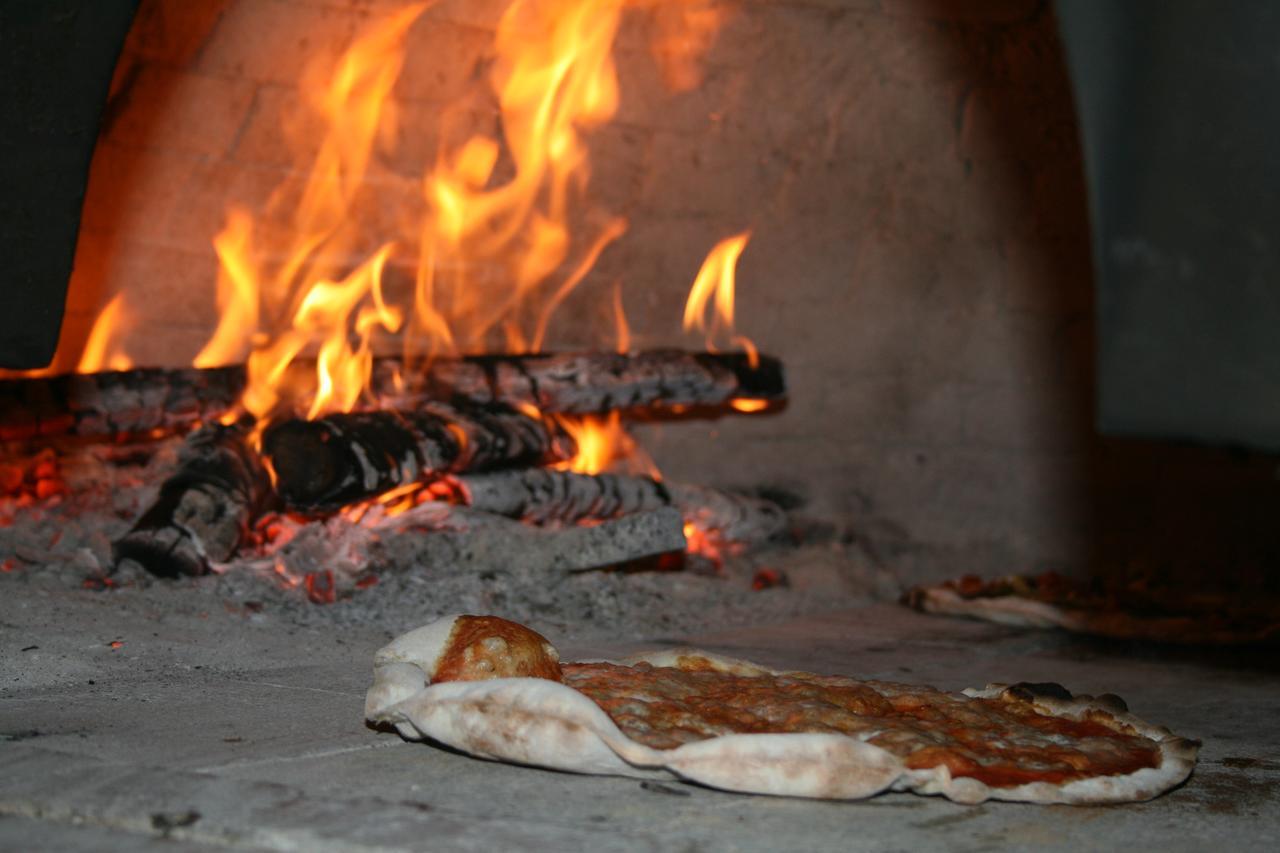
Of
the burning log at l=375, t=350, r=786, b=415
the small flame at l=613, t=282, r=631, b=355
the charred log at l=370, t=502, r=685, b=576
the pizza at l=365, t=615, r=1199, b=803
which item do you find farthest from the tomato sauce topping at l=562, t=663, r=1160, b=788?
the small flame at l=613, t=282, r=631, b=355

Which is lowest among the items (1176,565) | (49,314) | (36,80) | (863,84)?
(1176,565)

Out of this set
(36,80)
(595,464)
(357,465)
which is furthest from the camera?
(595,464)

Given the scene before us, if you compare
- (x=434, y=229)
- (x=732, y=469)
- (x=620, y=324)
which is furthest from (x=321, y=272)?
(x=732, y=469)

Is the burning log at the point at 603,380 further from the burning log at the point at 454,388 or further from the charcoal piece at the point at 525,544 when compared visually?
the charcoal piece at the point at 525,544

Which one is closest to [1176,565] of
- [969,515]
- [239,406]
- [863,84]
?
[969,515]

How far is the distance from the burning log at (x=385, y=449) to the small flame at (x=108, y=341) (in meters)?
0.68

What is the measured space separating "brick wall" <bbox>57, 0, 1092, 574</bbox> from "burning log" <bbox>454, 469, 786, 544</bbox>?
1.30 feet

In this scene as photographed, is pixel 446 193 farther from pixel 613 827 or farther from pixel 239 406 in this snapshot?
pixel 613 827

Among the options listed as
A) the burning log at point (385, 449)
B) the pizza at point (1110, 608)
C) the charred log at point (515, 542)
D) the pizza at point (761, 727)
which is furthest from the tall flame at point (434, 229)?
the pizza at point (761, 727)

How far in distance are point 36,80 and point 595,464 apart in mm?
2727

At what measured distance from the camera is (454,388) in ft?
14.9

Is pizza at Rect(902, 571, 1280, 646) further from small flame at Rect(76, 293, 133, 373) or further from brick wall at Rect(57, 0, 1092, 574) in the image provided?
small flame at Rect(76, 293, 133, 373)

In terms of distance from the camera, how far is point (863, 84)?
489 centimetres

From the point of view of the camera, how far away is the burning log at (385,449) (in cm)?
384
